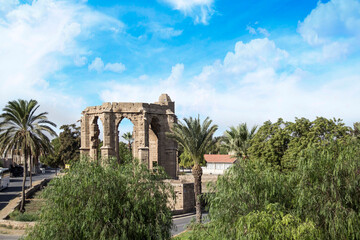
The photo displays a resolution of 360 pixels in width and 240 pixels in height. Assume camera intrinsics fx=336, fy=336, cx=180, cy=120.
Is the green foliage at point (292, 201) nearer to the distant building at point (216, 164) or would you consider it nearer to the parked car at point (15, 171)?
the distant building at point (216, 164)

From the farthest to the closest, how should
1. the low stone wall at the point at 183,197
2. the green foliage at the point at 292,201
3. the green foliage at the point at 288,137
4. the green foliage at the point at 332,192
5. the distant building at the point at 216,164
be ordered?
1. the distant building at the point at 216,164
2. the low stone wall at the point at 183,197
3. the green foliage at the point at 288,137
4. the green foliage at the point at 332,192
5. the green foliage at the point at 292,201

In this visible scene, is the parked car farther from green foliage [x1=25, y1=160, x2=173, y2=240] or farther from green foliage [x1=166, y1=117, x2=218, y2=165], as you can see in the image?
green foliage [x1=25, y1=160, x2=173, y2=240]

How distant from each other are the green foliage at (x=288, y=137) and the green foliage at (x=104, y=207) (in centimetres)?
1172

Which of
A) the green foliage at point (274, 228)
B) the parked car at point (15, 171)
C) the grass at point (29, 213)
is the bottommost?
the grass at point (29, 213)

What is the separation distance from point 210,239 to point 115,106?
22877 millimetres

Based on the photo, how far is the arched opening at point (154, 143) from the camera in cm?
3475

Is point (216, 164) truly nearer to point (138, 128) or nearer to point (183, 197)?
point (138, 128)

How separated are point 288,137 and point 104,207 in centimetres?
1706

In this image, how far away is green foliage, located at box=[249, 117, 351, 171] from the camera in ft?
74.9

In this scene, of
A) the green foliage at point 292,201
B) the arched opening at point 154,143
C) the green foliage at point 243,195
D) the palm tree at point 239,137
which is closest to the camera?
the green foliage at point 292,201

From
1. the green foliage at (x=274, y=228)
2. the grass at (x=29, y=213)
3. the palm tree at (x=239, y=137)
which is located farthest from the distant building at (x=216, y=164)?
the green foliage at (x=274, y=228)

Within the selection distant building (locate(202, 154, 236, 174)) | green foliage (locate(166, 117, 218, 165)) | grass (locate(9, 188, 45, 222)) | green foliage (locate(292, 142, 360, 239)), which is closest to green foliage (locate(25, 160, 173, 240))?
green foliage (locate(292, 142, 360, 239))

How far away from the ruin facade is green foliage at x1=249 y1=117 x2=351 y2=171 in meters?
10.1

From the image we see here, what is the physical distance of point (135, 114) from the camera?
32469 millimetres
